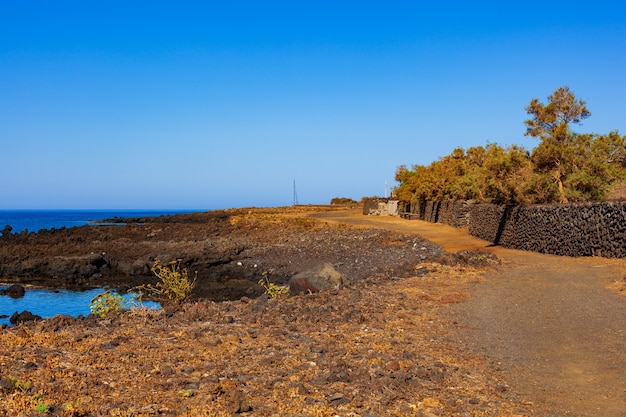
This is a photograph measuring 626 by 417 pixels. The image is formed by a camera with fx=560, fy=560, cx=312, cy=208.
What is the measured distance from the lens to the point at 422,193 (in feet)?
165

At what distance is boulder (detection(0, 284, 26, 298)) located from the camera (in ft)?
71.1

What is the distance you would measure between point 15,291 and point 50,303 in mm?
3300

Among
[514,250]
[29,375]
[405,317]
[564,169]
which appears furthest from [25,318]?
[564,169]

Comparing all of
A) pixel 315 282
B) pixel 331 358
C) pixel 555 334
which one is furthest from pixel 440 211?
pixel 331 358

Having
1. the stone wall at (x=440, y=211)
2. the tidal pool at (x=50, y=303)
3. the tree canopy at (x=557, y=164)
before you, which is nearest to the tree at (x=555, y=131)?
the tree canopy at (x=557, y=164)

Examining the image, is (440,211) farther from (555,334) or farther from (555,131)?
(555,334)

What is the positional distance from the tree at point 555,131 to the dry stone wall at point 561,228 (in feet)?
8.84

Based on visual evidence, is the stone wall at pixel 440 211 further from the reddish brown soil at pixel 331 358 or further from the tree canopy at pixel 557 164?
the reddish brown soil at pixel 331 358

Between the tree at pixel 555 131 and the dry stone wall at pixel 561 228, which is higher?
the tree at pixel 555 131

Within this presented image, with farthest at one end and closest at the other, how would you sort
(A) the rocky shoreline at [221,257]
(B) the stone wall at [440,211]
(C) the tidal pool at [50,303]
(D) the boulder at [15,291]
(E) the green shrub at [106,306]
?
(B) the stone wall at [440,211] → (A) the rocky shoreline at [221,257] → (D) the boulder at [15,291] → (C) the tidal pool at [50,303] → (E) the green shrub at [106,306]

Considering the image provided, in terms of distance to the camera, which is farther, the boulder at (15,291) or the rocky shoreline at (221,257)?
the rocky shoreline at (221,257)

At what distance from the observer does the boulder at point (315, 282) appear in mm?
13086

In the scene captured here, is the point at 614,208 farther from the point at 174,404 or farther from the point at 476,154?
the point at 476,154

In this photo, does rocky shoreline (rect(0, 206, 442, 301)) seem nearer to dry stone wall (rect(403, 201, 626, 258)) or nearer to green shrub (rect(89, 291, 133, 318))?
dry stone wall (rect(403, 201, 626, 258))
